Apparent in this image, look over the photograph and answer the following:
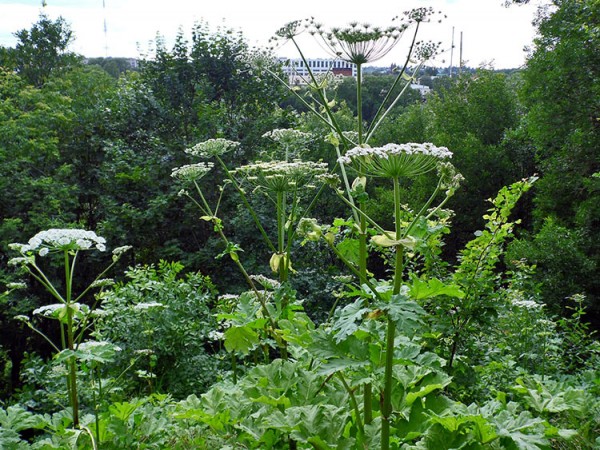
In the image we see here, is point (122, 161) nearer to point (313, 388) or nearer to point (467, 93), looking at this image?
point (313, 388)

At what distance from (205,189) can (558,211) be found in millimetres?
6241

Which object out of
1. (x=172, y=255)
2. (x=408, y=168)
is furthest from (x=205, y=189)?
(x=408, y=168)

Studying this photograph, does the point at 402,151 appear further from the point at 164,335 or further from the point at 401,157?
the point at 164,335

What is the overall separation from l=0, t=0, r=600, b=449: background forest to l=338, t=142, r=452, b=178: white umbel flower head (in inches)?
2.9

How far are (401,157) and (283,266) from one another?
1007 mm

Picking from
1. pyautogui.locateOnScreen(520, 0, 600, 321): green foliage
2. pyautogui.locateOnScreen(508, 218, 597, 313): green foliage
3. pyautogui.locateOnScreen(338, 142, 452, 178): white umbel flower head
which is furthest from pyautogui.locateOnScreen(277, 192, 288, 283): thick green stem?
pyautogui.locateOnScreen(508, 218, 597, 313): green foliage

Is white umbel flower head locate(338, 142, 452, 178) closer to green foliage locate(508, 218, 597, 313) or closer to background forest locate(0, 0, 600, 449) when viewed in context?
background forest locate(0, 0, 600, 449)

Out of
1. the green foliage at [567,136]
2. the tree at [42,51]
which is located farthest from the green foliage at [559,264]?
the tree at [42,51]

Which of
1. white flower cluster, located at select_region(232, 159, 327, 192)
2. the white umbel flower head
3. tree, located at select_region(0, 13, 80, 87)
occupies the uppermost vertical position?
tree, located at select_region(0, 13, 80, 87)

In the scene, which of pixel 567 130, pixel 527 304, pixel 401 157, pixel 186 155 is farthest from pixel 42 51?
pixel 401 157

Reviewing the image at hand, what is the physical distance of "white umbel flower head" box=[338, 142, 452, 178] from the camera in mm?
1628

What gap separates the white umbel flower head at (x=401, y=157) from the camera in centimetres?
163

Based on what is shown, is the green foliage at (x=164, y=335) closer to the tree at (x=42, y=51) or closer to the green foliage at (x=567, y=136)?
the green foliage at (x=567, y=136)

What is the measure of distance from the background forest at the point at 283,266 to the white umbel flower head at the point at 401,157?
7 cm
